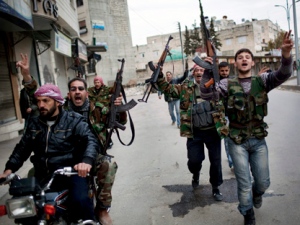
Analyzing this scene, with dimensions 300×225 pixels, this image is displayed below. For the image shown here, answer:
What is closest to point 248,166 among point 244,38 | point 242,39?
point 244,38

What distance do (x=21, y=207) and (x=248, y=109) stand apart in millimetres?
2259

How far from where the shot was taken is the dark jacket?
2.64m

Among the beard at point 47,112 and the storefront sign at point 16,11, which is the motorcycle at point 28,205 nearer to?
the beard at point 47,112

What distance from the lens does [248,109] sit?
3.13 meters

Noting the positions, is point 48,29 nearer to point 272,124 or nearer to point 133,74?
point 272,124

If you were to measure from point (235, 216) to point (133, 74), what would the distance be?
40019mm

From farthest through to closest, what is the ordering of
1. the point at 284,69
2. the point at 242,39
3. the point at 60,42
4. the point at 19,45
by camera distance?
the point at 242,39 < the point at 60,42 < the point at 19,45 < the point at 284,69

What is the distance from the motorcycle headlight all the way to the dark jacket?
2.28 ft

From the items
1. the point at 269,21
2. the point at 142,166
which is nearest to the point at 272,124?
the point at 142,166

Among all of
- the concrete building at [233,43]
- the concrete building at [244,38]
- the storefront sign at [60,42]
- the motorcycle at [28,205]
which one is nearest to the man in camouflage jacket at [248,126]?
the motorcycle at [28,205]

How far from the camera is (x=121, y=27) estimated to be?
1619 inches

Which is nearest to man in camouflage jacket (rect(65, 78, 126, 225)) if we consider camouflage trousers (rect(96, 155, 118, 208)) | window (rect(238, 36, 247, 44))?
camouflage trousers (rect(96, 155, 118, 208))

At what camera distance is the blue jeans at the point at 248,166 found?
121 inches

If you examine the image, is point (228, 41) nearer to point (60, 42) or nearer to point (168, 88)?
point (60, 42)
